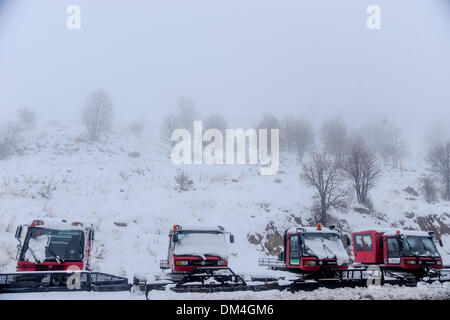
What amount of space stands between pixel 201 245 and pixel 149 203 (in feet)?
45.9

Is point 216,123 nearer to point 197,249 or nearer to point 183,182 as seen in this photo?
point 183,182

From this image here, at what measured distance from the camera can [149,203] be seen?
2567cm

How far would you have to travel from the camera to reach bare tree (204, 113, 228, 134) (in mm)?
56766

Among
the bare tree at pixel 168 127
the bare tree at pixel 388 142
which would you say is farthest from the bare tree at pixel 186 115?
the bare tree at pixel 388 142

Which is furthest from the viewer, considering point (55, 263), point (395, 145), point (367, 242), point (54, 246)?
point (395, 145)

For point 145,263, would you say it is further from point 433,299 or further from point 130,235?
point 433,299

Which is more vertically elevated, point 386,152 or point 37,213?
point 386,152

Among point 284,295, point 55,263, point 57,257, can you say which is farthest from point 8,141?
point 284,295

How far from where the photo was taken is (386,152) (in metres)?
67.9

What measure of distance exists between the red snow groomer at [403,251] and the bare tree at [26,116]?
5484 centimetres

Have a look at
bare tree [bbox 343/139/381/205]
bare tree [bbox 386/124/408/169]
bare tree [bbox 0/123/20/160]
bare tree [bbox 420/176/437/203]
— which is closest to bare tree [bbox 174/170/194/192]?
bare tree [bbox 343/139/381/205]

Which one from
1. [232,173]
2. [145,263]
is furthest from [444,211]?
[145,263]
